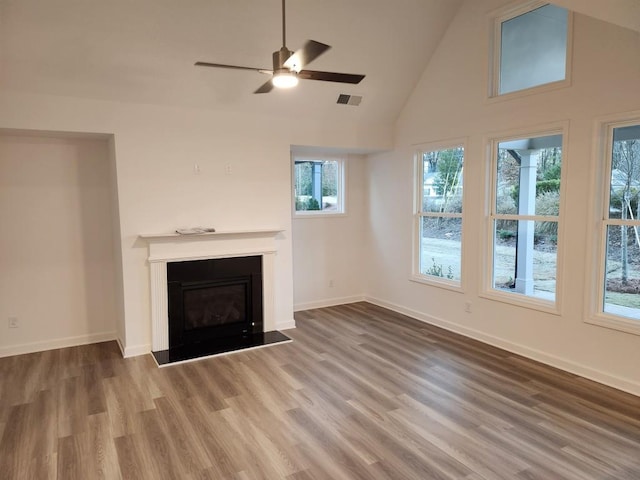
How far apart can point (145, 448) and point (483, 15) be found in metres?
5.02

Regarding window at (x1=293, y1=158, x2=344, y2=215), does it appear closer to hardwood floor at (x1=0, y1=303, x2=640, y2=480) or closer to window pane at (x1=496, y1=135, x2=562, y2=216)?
hardwood floor at (x1=0, y1=303, x2=640, y2=480)

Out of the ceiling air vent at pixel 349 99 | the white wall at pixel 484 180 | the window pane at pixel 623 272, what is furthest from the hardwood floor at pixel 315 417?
the ceiling air vent at pixel 349 99

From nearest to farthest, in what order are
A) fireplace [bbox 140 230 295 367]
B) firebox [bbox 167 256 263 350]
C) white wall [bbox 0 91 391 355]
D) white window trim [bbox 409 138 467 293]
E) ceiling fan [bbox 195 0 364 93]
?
ceiling fan [bbox 195 0 364 93] → white wall [bbox 0 91 391 355] → fireplace [bbox 140 230 295 367] → firebox [bbox 167 256 263 350] → white window trim [bbox 409 138 467 293]

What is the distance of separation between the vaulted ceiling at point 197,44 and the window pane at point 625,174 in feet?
7.60

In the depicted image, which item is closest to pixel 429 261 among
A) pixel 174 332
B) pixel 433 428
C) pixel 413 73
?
pixel 413 73

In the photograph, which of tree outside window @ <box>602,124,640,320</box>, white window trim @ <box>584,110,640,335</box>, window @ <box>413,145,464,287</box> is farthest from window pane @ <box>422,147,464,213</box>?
tree outside window @ <box>602,124,640,320</box>

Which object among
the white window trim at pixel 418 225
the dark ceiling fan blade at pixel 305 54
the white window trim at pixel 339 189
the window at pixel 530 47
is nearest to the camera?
the dark ceiling fan blade at pixel 305 54

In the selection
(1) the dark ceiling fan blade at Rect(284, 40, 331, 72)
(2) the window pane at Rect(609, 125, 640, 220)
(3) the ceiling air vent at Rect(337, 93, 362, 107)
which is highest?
(3) the ceiling air vent at Rect(337, 93, 362, 107)

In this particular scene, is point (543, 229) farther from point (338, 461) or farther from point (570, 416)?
point (338, 461)

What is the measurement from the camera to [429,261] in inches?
223

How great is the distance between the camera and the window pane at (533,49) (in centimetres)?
394

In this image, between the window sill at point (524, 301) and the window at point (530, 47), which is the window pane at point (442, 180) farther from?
the window sill at point (524, 301)

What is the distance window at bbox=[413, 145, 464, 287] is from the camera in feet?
17.0

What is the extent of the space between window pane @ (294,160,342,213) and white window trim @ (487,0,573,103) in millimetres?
2558
